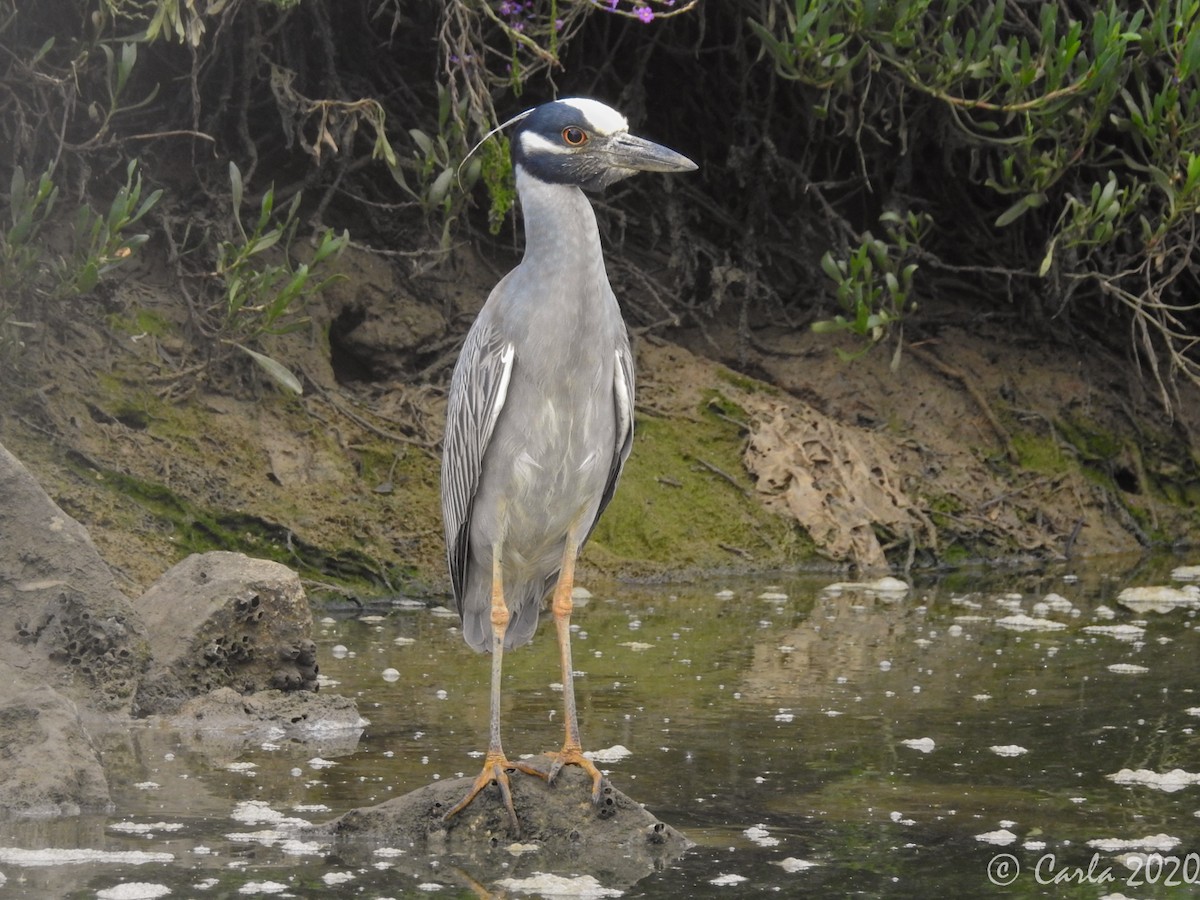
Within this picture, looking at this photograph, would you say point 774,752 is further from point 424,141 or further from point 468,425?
point 424,141

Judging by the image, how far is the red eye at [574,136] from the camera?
16.7 ft

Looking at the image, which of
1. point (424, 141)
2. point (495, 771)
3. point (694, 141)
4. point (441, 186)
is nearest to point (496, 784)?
point (495, 771)

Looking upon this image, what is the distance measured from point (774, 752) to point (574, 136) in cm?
200

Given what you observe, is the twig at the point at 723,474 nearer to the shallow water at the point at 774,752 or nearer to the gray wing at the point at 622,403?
the shallow water at the point at 774,752

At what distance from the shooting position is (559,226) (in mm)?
5086

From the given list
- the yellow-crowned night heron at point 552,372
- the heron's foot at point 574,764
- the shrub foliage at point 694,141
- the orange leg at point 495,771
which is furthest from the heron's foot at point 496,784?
the shrub foliage at point 694,141

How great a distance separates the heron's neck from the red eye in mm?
130

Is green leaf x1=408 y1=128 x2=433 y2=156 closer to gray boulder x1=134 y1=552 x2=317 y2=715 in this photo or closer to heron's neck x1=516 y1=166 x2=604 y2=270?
gray boulder x1=134 y1=552 x2=317 y2=715

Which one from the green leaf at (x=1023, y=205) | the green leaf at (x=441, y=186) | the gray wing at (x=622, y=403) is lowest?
the green leaf at (x=1023, y=205)

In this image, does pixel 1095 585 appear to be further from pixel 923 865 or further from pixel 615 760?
pixel 923 865

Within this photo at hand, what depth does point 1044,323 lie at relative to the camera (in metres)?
11.1

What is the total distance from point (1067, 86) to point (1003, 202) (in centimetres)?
215

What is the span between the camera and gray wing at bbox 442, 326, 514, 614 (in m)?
5.19

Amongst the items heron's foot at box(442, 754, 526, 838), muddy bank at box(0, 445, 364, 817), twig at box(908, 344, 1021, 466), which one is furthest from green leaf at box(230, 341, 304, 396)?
twig at box(908, 344, 1021, 466)
